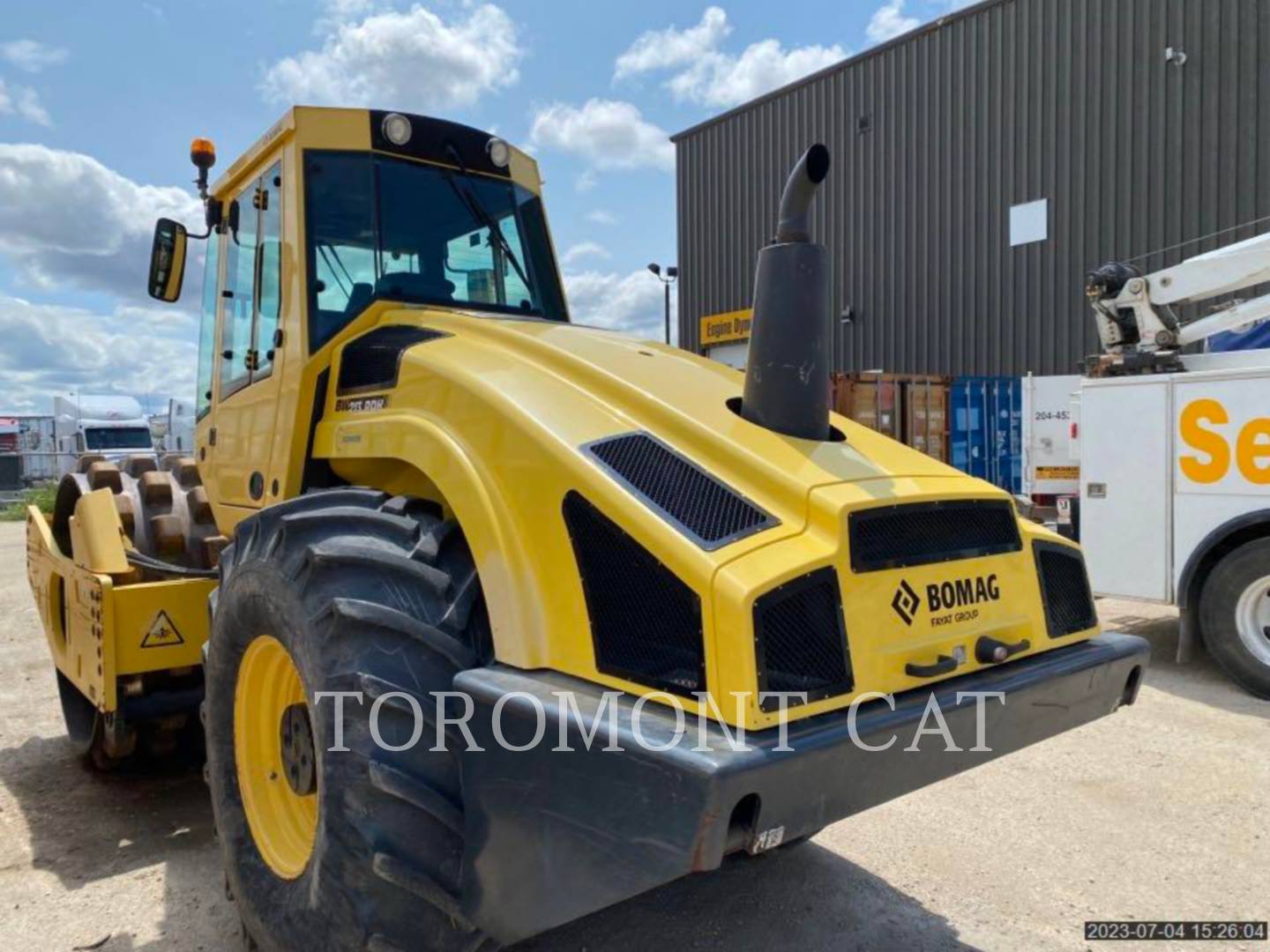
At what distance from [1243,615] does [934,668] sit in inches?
198

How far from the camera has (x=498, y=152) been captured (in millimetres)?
3893

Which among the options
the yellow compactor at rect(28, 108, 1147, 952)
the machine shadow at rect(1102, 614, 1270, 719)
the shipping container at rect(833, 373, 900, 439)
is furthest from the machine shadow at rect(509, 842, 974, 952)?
the shipping container at rect(833, 373, 900, 439)

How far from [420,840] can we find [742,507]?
1.06 metres

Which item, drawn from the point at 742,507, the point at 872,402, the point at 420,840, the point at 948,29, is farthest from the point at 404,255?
the point at 948,29

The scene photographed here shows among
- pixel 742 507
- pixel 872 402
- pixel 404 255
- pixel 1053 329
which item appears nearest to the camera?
pixel 742 507

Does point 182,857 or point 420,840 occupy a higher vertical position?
point 420,840

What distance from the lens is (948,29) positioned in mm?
15555

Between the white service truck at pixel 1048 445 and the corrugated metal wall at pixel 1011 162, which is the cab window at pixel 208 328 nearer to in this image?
the white service truck at pixel 1048 445

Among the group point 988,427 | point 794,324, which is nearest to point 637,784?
point 794,324

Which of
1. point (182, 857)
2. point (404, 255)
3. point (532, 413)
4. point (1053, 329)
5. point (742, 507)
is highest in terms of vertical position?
point (1053, 329)

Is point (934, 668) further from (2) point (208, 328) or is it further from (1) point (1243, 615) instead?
(1) point (1243, 615)

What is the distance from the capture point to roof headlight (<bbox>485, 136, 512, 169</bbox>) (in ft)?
12.7

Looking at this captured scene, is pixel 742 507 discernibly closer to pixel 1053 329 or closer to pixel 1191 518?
pixel 1191 518
